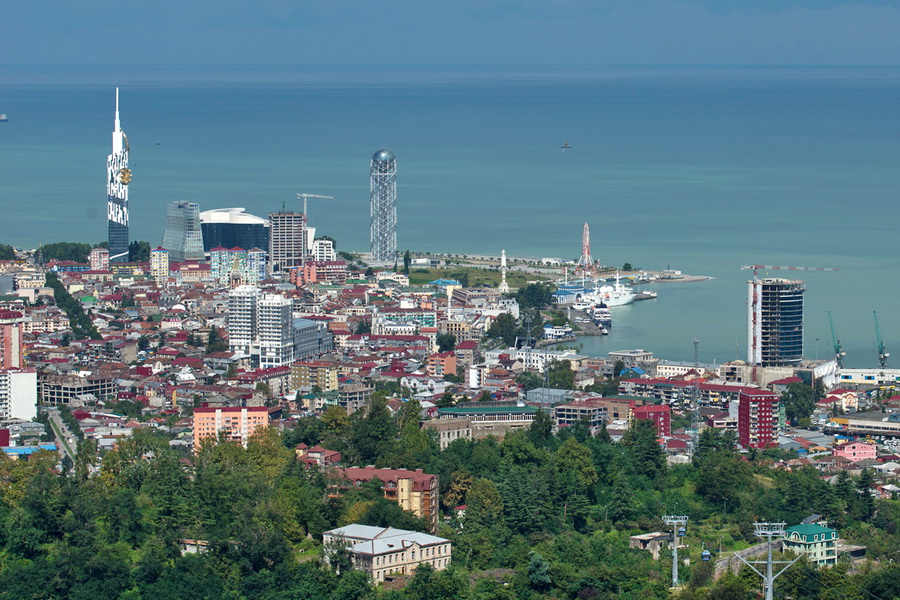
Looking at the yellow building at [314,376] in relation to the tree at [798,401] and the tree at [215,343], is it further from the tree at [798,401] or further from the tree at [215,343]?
the tree at [798,401]

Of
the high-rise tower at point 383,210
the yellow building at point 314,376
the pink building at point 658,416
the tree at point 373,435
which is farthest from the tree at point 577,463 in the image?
the high-rise tower at point 383,210

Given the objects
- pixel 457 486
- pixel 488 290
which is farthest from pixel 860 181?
pixel 457 486

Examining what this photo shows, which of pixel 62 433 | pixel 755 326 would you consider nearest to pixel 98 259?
pixel 62 433

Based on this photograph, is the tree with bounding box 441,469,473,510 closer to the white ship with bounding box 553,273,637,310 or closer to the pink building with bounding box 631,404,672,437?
the pink building with bounding box 631,404,672,437

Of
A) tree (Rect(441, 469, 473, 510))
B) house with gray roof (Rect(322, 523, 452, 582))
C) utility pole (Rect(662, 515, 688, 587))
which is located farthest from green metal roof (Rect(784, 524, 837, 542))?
tree (Rect(441, 469, 473, 510))

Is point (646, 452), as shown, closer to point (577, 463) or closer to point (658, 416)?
point (577, 463)

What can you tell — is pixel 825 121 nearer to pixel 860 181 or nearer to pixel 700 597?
pixel 860 181
